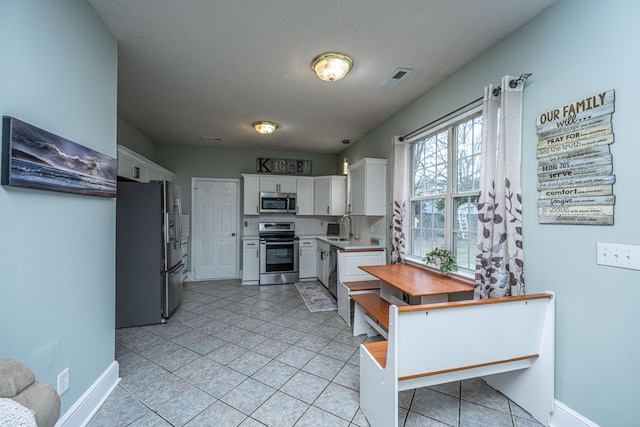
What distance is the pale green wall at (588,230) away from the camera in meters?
1.35

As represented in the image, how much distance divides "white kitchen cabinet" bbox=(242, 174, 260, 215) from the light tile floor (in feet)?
7.59

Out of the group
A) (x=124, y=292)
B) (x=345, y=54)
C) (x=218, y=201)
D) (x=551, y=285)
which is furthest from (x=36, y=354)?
(x=218, y=201)

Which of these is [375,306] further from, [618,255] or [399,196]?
[618,255]

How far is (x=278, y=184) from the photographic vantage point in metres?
5.31

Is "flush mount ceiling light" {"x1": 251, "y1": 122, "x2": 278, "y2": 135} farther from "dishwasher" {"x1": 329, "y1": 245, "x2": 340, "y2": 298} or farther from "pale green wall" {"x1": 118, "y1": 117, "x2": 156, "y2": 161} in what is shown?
"dishwasher" {"x1": 329, "y1": 245, "x2": 340, "y2": 298}

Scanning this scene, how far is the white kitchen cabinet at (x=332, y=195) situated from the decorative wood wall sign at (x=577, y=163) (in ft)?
11.8

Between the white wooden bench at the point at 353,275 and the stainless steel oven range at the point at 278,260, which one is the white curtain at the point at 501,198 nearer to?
the white wooden bench at the point at 353,275

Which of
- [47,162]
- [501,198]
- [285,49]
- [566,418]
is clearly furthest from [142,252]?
[566,418]

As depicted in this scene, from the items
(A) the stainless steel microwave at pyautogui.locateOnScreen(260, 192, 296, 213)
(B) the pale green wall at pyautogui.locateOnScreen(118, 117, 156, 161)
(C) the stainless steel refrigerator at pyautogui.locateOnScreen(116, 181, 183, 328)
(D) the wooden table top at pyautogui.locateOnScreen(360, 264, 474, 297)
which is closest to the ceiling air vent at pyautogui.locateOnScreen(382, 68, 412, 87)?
(D) the wooden table top at pyautogui.locateOnScreen(360, 264, 474, 297)

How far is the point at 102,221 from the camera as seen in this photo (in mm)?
1909

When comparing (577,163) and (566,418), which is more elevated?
(577,163)

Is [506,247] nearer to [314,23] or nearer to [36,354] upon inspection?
[314,23]

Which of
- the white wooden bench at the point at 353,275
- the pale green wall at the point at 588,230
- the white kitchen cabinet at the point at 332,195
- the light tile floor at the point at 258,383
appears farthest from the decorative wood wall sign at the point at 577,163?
the white kitchen cabinet at the point at 332,195

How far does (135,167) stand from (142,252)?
116 cm
